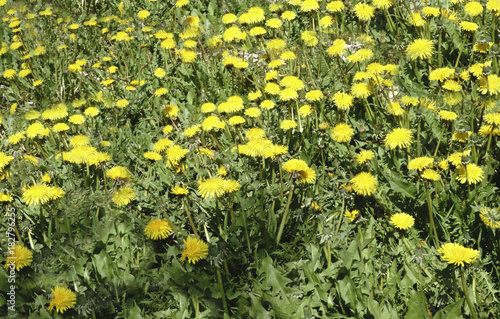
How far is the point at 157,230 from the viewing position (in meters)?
2.25

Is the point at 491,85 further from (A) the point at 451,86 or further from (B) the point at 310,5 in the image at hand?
(B) the point at 310,5

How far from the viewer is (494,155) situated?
2.57 metres

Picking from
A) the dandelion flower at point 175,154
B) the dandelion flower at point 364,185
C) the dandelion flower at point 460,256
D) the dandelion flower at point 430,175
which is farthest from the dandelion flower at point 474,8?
the dandelion flower at point 175,154

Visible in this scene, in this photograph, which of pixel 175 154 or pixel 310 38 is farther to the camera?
pixel 310 38

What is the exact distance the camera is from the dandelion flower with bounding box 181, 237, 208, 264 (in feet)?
6.67

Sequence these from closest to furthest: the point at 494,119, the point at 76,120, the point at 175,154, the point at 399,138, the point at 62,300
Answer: the point at 62,300 < the point at 494,119 < the point at 399,138 < the point at 175,154 < the point at 76,120

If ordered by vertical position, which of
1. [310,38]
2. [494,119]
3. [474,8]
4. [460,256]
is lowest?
[460,256]

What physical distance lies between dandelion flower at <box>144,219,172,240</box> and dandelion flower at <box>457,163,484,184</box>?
1.49m

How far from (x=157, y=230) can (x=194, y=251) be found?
31 cm

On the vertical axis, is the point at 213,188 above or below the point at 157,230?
above

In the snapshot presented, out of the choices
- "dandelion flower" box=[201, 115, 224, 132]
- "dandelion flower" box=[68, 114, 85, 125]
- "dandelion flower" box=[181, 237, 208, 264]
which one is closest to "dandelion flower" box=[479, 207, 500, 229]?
"dandelion flower" box=[181, 237, 208, 264]

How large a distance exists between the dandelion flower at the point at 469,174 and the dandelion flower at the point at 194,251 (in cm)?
133

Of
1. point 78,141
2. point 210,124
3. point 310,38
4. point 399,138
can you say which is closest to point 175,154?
point 210,124

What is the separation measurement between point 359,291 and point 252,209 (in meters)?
0.69
